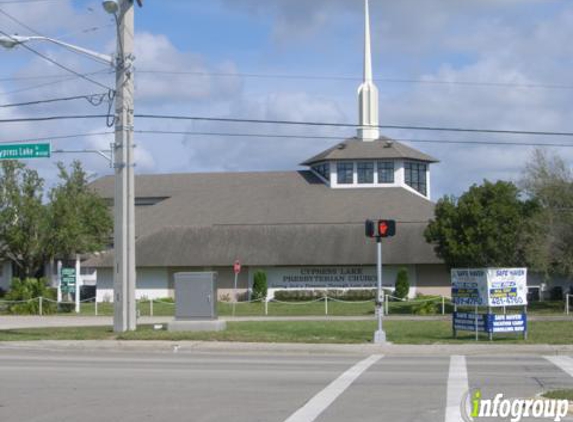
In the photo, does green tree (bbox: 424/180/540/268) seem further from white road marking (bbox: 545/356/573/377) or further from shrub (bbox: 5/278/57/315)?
white road marking (bbox: 545/356/573/377)

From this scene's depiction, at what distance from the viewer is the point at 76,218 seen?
201 feet

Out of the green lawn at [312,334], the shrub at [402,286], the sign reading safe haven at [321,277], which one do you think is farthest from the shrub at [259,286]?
the green lawn at [312,334]

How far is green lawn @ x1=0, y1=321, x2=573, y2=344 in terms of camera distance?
962 inches

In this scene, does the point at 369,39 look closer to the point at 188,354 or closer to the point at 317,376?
the point at 188,354

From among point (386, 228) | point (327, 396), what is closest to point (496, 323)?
point (386, 228)

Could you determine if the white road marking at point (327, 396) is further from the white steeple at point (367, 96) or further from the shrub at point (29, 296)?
the white steeple at point (367, 96)

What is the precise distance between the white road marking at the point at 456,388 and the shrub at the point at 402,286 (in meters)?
37.4

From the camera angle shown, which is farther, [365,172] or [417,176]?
[417,176]

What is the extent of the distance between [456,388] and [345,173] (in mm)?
57167

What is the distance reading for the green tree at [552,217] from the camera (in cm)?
4231

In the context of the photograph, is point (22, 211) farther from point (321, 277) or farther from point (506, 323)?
point (506, 323)

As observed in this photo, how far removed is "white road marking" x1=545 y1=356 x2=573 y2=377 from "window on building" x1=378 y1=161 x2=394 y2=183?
50.6 metres

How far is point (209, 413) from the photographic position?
39.5ft

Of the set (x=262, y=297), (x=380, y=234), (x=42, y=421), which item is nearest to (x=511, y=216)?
(x=262, y=297)
